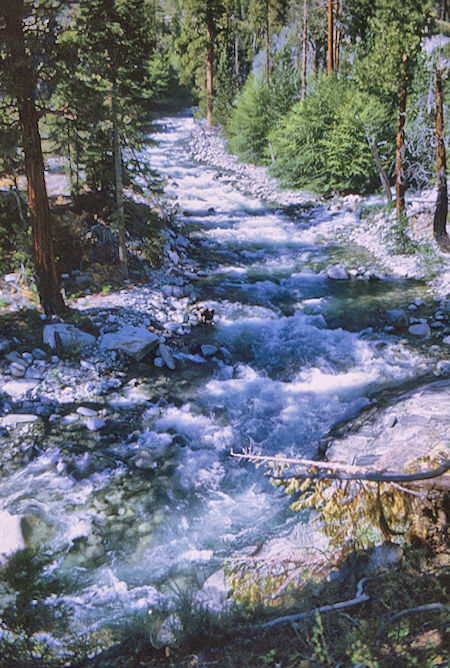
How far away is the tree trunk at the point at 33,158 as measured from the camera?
8.11 m

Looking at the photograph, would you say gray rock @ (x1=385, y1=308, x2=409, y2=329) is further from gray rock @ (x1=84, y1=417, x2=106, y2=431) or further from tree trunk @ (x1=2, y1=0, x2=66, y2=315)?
tree trunk @ (x1=2, y1=0, x2=66, y2=315)

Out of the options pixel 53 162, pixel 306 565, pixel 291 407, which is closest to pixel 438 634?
pixel 306 565

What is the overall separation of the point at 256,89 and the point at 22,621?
2963 centimetres

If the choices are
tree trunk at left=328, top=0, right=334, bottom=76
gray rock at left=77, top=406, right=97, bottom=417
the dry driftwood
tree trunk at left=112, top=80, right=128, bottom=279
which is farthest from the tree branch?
tree trunk at left=328, top=0, right=334, bottom=76

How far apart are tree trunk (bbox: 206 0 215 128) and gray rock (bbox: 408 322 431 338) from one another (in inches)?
1283

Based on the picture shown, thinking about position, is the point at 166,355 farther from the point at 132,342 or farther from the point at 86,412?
the point at 86,412

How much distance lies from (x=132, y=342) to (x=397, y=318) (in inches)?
247

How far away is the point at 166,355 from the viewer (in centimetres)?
961

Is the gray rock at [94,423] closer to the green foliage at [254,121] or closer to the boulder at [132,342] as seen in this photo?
the boulder at [132,342]

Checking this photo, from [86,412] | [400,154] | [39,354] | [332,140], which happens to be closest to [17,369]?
[39,354]

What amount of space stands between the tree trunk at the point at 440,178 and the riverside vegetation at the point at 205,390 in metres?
0.07

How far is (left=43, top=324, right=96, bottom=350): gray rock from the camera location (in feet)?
30.3

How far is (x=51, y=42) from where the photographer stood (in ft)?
27.8

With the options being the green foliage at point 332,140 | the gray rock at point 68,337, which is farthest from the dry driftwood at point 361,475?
the green foliage at point 332,140
